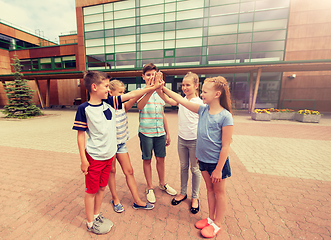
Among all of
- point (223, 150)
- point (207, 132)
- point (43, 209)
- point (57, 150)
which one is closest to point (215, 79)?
point (207, 132)

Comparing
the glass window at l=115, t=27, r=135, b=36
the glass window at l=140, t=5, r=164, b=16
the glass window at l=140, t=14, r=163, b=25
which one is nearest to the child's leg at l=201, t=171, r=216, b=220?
the glass window at l=140, t=14, r=163, b=25

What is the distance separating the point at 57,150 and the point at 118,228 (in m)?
3.99

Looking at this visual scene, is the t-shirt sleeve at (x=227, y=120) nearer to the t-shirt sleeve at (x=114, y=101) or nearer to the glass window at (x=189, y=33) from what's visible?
the t-shirt sleeve at (x=114, y=101)

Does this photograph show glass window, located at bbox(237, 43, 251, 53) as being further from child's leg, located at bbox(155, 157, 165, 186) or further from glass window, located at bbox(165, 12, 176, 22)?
child's leg, located at bbox(155, 157, 165, 186)

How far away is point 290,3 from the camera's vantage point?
13984mm

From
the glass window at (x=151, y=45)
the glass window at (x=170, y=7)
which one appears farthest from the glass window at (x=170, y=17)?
the glass window at (x=151, y=45)

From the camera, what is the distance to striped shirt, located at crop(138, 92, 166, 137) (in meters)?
2.29

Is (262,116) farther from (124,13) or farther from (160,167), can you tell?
(124,13)

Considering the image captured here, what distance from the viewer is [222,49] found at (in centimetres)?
1507

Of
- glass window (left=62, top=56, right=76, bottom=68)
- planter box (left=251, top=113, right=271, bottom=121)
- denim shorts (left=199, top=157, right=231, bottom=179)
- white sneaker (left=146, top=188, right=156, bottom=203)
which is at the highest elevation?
glass window (left=62, top=56, right=76, bottom=68)

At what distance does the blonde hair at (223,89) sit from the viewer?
1602 mm

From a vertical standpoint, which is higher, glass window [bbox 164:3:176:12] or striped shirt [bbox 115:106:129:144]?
glass window [bbox 164:3:176:12]

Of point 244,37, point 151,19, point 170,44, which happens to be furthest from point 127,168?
point 151,19

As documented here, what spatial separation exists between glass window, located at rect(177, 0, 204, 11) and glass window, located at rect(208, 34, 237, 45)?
3502mm
